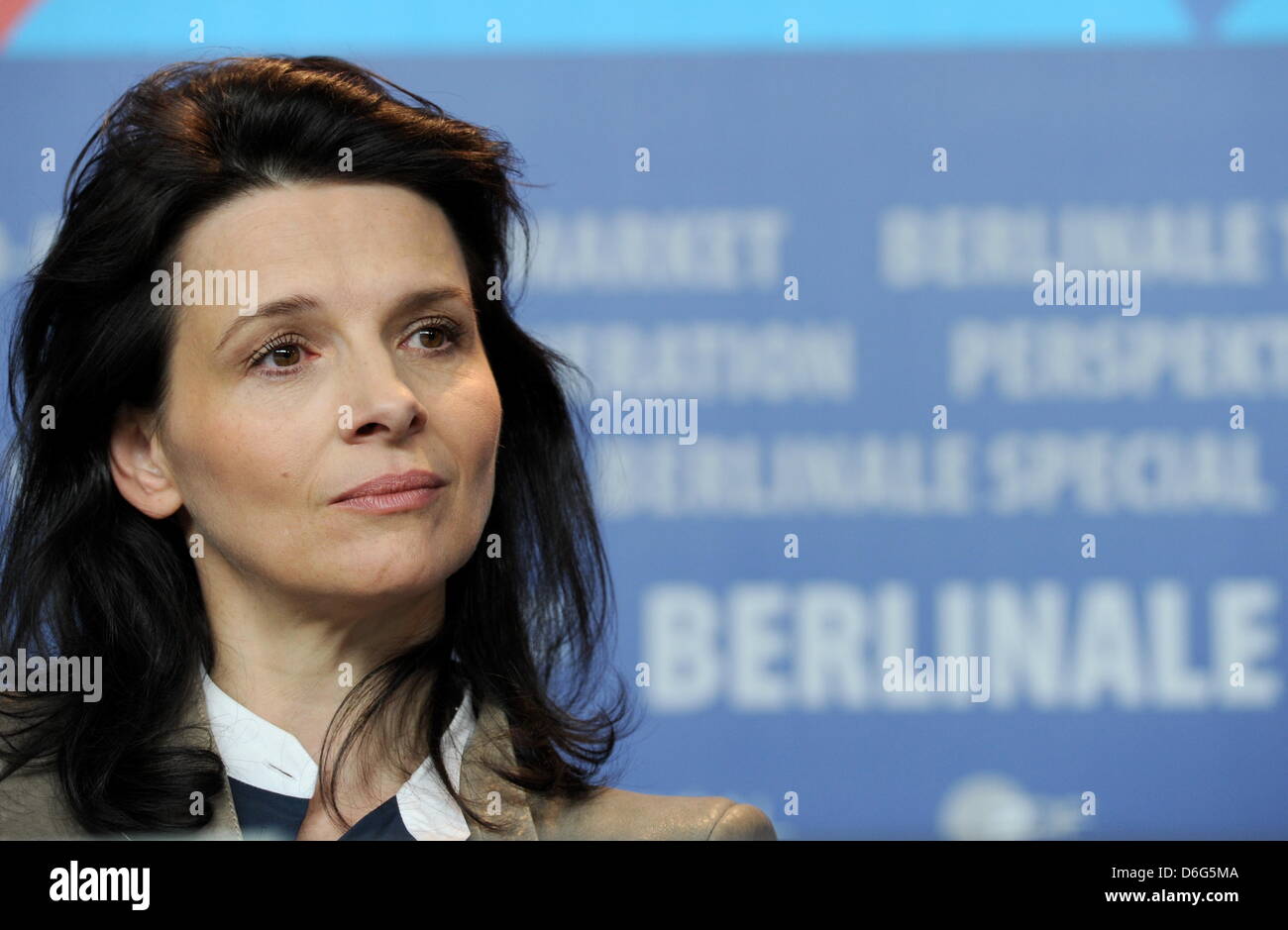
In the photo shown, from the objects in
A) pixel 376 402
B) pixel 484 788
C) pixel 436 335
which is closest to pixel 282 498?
pixel 376 402

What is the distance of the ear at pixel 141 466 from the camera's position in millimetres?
1879

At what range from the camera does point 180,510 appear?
1903mm

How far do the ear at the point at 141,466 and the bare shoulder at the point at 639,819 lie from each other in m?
0.64

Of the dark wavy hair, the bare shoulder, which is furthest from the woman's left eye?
the bare shoulder

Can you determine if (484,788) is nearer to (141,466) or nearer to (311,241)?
(141,466)

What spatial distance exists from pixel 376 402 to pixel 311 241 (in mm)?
220

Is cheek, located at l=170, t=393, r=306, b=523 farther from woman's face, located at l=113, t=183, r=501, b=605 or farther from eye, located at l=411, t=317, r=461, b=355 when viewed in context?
eye, located at l=411, t=317, r=461, b=355

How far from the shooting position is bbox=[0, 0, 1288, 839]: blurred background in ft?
7.55

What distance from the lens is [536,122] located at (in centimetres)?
235

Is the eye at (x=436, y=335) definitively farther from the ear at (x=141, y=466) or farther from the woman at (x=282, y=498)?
the ear at (x=141, y=466)

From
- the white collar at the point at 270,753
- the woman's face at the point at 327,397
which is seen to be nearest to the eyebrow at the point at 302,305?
the woman's face at the point at 327,397

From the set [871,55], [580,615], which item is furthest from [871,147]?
[580,615]
